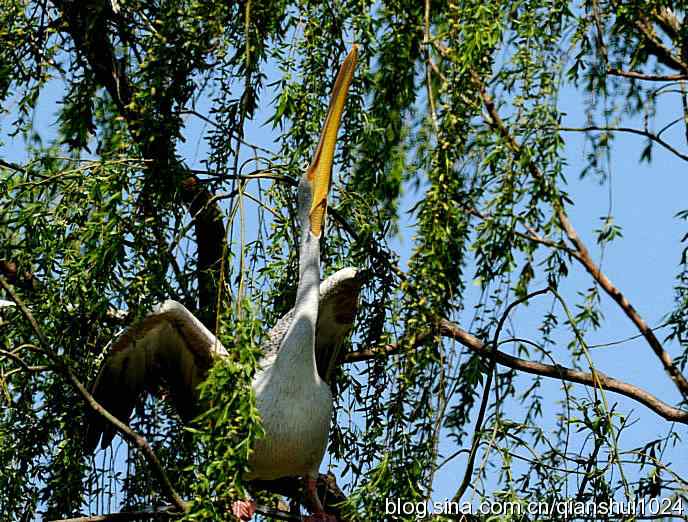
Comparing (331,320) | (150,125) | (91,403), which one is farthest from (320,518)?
(150,125)

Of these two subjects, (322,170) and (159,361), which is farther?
(159,361)

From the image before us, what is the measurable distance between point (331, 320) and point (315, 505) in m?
0.81

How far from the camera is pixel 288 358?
506 centimetres

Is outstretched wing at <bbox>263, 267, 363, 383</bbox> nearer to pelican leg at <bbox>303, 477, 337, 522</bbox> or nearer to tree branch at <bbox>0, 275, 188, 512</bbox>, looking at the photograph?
pelican leg at <bbox>303, 477, 337, 522</bbox>

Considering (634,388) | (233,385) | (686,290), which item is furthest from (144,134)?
(634,388)

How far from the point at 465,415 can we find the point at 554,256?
2.02 ft

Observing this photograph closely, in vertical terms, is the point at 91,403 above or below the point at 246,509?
above

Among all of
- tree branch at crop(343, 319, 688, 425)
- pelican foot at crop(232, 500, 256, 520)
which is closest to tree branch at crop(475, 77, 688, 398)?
tree branch at crop(343, 319, 688, 425)

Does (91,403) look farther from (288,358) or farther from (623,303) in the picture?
(623,303)

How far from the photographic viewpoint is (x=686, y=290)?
4984 mm

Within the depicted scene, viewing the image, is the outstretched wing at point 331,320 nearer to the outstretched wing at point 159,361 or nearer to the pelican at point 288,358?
the pelican at point 288,358

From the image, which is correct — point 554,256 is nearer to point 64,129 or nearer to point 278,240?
point 278,240

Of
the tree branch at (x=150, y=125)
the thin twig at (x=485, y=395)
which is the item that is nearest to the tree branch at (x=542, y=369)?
the thin twig at (x=485, y=395)

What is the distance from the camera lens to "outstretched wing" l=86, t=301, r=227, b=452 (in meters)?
5.02
